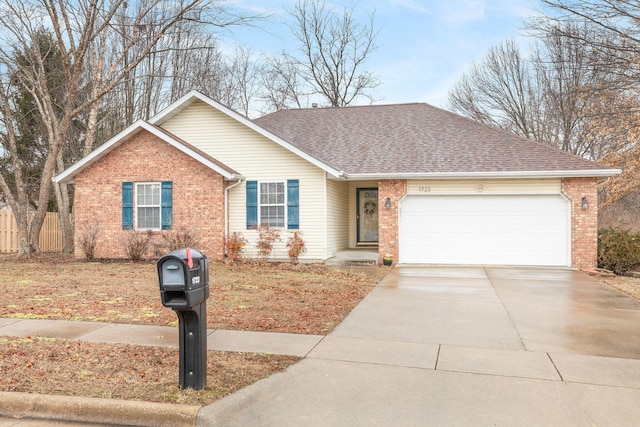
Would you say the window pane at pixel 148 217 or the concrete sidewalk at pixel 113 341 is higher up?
the window pane at pixel 148 217

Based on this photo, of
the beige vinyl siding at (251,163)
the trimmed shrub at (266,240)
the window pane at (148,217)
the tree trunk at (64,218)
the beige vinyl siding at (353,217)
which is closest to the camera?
the trimmed shrub at (266,240)

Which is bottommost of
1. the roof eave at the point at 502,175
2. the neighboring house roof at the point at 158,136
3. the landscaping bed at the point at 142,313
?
the landscaping bed at the point at 142,313

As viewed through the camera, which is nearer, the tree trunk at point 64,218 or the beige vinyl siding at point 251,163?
the beige vinyl siding at point 251,163

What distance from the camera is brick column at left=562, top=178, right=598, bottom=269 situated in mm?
13992

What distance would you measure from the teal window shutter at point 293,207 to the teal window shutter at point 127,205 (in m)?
4.90

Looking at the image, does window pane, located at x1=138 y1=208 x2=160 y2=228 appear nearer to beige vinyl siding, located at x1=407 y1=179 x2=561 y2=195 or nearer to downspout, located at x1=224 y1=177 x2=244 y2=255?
downspout, located at x1=224 y1=177 x2=244 y2=255

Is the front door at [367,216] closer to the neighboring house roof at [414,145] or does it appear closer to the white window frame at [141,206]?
the neighboring house roof at [414,145]

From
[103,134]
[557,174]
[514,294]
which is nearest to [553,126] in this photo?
[557,174]

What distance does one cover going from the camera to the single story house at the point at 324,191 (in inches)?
562

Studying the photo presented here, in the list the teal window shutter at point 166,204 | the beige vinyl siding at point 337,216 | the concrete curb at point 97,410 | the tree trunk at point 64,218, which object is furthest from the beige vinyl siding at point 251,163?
the concrete curb at point 97,410

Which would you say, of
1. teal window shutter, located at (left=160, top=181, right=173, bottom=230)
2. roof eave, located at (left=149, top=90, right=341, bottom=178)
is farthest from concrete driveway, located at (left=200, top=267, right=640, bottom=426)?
teal window shutter, located at (left=160, top=181, right=173, bottom=230)

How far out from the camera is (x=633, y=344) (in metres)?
6.04

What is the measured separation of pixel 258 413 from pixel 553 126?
2668cm

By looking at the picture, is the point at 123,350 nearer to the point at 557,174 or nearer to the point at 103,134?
the point at 557,174
